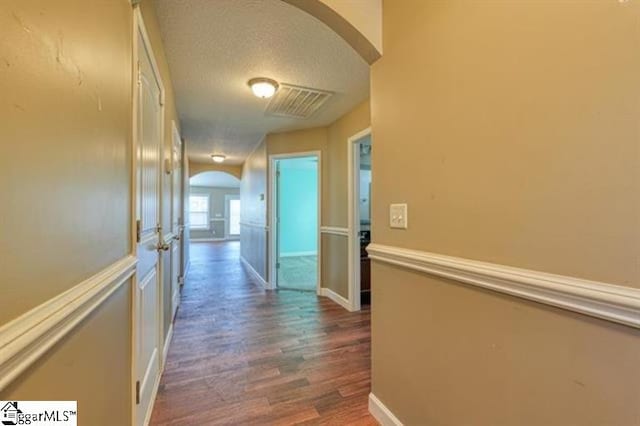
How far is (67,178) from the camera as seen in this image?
2.29 ft

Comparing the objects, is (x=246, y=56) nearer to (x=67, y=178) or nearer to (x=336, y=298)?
(x=67, y=178)

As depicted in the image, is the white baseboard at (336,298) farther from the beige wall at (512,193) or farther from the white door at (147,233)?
the white door at (147,233)

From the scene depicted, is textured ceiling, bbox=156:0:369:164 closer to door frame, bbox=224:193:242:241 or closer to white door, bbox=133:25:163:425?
white door, bbox=133:25:163:425

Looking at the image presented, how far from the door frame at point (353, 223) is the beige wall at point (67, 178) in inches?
101

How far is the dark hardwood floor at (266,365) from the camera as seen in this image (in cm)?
172

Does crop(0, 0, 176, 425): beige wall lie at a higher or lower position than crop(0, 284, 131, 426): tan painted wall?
higher

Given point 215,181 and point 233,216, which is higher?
point 215,181

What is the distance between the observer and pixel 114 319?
3.50ft

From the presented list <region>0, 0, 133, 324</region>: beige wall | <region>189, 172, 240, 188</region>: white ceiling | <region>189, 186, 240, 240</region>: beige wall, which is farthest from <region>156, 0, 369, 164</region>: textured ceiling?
<region>189, 186, 240, 240</region>: beige wall

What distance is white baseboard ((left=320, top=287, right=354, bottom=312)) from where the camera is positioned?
11.6 feet

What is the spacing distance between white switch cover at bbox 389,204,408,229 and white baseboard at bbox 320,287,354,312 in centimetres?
221

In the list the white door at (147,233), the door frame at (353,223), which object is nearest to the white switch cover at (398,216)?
the white door at (147,233)

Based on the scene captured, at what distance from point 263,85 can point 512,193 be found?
2247 millimetres

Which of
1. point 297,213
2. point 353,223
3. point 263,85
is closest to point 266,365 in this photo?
point 353,223
